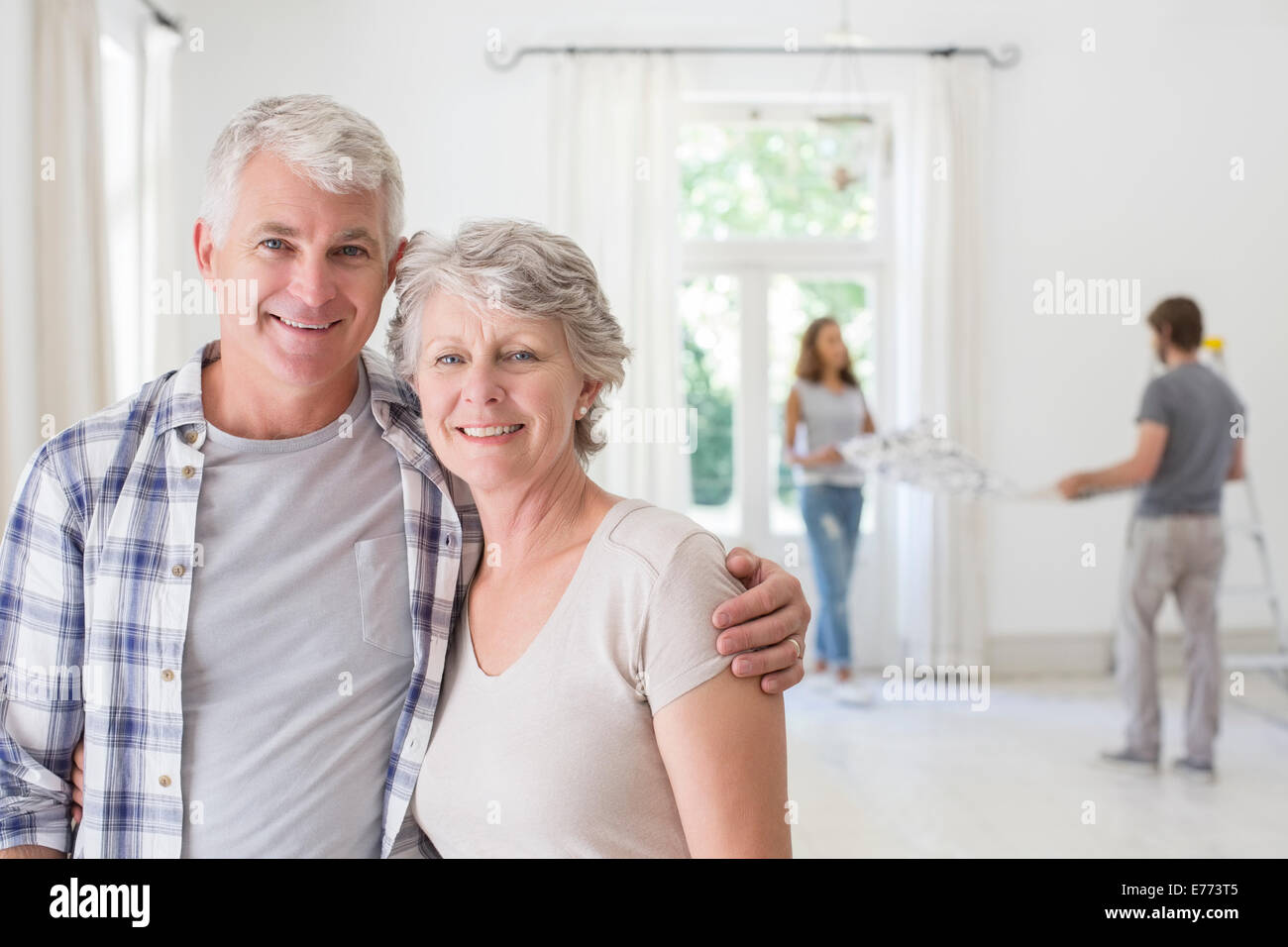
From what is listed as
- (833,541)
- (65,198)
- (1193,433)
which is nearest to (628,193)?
(833,541)

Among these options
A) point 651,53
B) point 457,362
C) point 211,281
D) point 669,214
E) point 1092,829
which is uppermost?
point 651,53

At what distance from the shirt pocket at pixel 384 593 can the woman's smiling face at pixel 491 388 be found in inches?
5.2

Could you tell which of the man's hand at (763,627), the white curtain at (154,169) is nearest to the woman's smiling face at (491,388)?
the man's hand at (763,627)

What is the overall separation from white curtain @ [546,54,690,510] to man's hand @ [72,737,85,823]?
131 inches

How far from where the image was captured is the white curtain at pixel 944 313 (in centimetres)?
457

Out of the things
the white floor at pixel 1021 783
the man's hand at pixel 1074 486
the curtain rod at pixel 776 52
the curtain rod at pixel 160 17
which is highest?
the curtain rod at pixel 776 52

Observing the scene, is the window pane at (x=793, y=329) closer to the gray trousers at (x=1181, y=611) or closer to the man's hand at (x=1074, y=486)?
the man's hand at (x=1074, y=486)

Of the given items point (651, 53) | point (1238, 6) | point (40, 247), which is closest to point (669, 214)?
point (651, 53)

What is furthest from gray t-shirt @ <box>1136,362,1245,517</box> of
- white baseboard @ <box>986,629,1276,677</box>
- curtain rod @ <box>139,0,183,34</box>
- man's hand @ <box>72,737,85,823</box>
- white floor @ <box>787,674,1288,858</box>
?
curtain rod @ <box>139,0,183,34</box>

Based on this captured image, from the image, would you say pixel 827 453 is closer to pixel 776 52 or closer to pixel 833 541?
pixel 833 541

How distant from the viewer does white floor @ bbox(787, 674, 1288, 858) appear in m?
2.84
